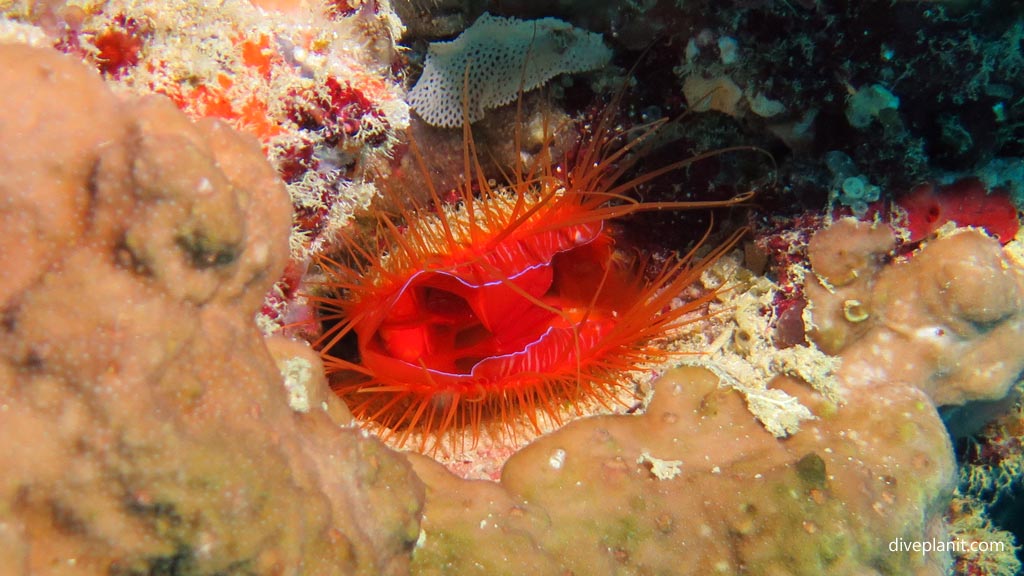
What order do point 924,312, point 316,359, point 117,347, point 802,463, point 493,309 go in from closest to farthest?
point 117,347 → point 316,359 → point 802,463 → point 924,312 → point 493,309

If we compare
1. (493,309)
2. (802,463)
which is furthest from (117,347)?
(802,463)

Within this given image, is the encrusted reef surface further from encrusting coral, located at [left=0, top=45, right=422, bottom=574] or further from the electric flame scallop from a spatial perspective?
the electric flame scallop

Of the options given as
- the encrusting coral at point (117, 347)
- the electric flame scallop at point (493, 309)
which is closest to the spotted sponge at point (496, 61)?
the electric flame scallop at point (493, 309)

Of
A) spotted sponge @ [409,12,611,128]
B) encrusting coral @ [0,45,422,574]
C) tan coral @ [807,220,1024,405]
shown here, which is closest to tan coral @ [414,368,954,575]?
tan coral @ [807,220,1024,405]

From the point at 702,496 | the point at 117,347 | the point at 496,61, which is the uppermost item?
the point at 496,61

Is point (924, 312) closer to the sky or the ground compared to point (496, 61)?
closer to the ground

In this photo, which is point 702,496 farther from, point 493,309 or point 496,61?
point 496,61

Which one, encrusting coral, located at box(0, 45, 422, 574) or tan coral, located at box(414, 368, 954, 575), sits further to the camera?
tan coral, located at box(414, 368, 954, 575)
